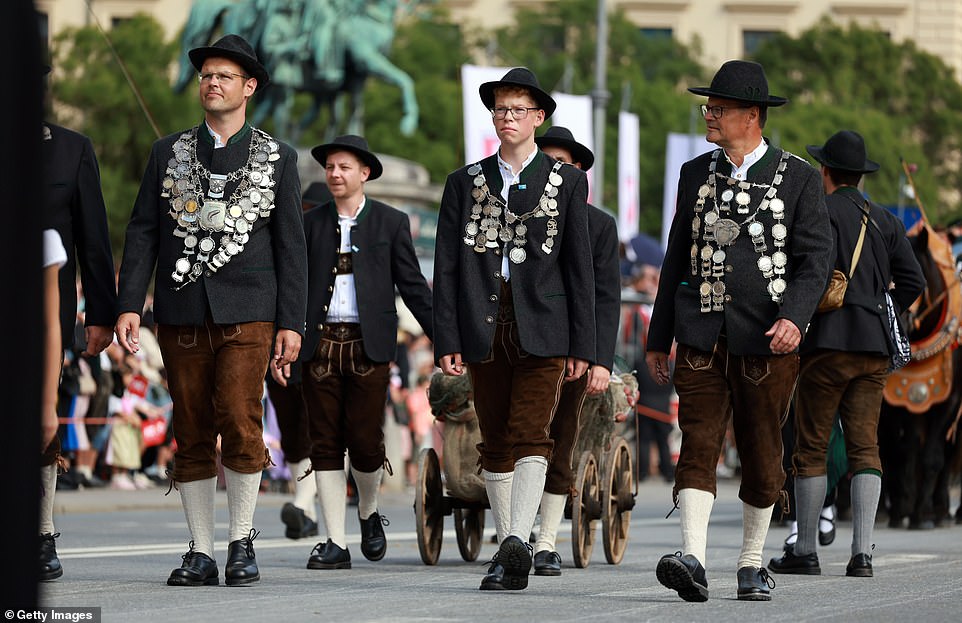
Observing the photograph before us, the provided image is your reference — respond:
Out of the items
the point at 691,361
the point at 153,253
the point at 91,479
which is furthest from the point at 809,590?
the point at 91,479

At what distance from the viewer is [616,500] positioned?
10805 millimetres

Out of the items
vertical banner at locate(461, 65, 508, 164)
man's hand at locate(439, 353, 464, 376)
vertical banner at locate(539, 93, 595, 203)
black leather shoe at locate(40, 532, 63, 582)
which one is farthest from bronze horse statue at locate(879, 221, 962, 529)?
vertical banner at locate(539, 93, 595, 203)

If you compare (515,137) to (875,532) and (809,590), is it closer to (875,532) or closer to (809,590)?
(809,590)

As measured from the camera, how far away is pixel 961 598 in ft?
27.6

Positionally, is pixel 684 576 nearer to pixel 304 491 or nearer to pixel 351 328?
pixel 351 328

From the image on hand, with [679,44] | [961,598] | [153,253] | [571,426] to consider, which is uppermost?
[679,44]

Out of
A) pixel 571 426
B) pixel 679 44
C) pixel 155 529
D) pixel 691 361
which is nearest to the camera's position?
pixel 691 361

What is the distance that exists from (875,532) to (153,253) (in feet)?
23.2

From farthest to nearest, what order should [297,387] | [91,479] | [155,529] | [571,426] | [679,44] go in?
1. [679,44]
2. [91,479]
3. [155,529]
4. [297,387]
5. [571,426]

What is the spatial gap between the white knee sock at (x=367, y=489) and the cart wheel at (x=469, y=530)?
456 mm

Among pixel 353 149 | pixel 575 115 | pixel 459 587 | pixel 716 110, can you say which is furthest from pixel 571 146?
pixel 575 115

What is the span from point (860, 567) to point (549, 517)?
1.52 metres

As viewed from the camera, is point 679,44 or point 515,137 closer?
point 515,137

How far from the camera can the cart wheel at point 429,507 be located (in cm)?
1029
